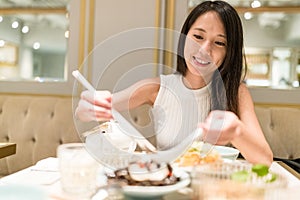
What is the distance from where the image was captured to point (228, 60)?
1360 mm

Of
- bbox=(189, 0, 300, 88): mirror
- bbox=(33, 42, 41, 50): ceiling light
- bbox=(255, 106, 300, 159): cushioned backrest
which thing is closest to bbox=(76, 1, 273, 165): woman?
bbox=(255, 106, 300, 159): cushioned backrest

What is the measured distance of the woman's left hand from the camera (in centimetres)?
81

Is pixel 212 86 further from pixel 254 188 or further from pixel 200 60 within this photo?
pixel 254 188

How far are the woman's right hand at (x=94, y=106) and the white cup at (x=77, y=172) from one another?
0.15 meters

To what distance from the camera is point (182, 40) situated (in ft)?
3.65

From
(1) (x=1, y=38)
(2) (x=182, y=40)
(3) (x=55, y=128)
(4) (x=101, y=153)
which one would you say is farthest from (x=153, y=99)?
(1) (x=1, y=38)

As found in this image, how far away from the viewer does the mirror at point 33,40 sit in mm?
2371

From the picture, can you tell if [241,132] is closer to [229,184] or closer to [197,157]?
[197,157]

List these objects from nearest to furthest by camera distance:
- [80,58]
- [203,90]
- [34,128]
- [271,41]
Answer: [203,90]
[34,128]
[271,41]
[80,58]

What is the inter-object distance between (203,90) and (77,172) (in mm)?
855

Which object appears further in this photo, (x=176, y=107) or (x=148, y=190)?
(x=176, y=107)

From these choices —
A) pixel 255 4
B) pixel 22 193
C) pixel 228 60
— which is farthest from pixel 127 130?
pixel 255 4

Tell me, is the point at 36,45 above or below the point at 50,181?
above

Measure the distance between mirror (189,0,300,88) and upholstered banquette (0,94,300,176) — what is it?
23 cm
